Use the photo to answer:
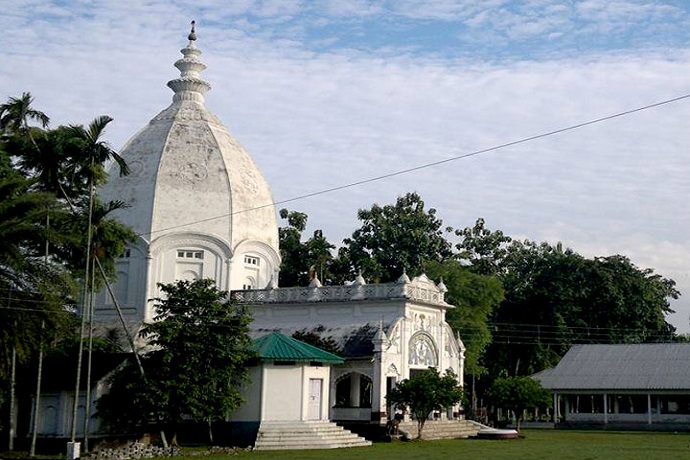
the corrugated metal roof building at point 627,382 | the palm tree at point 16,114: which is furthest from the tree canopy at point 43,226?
the corrugated metal roof building at point 627,382

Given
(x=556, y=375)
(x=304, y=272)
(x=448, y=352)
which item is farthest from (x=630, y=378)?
(x=304, y=272)

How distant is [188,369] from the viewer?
99.9 ft

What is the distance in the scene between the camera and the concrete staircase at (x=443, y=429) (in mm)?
36062

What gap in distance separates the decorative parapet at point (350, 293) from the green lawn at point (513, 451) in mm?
6292

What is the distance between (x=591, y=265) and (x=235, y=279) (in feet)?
87.8

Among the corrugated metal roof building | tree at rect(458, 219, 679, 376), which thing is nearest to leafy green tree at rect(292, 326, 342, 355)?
the corrugated metal roof building

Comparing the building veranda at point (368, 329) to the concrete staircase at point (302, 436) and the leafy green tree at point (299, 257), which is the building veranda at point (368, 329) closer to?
the concrete staircase at point (302, 436)

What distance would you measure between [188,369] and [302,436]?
14.5ft

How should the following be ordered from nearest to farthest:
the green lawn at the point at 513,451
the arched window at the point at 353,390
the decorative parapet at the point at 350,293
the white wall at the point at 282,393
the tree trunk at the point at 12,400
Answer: the green lawn at the point at 513,451 → the tree trunk at the point at 12,400 → the white wall at the point at 282,393 → the decorative parapet at the point at 350,293 → the arched window at the point at 353,390

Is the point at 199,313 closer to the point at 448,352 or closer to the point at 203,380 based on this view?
the point at 203,380

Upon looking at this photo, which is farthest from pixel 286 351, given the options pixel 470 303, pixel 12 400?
pixel 470 303

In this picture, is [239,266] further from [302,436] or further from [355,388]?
[302,436]

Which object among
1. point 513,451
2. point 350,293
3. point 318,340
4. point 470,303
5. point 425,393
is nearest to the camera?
point 513,451

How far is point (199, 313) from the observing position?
31641 mm
